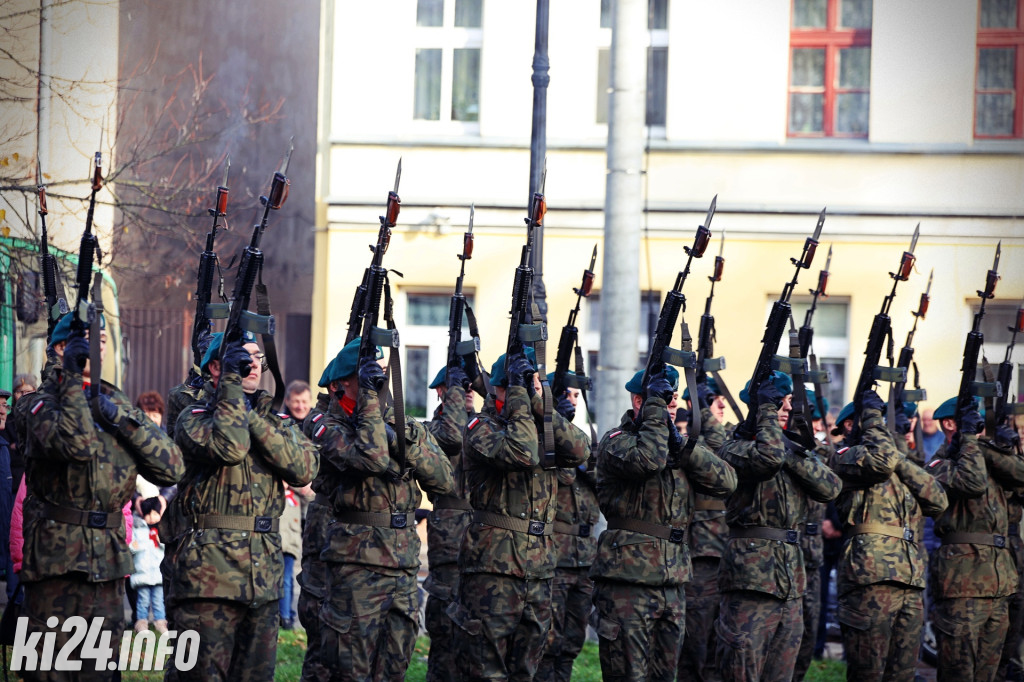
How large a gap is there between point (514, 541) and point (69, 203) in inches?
248

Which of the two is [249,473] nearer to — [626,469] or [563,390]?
[626,469]

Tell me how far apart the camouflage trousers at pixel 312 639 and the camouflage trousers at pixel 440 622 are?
77cm

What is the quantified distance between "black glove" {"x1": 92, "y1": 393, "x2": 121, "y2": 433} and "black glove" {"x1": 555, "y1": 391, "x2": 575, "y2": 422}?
3446 mm

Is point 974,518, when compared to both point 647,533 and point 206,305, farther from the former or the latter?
point 206,305

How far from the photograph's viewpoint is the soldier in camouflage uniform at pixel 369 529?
717 cm

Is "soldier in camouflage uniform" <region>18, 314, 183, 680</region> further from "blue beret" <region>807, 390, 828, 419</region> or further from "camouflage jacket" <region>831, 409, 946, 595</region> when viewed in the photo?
"blue beret" <region>807, 390, 828, 419</region>

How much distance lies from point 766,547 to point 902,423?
2.27m

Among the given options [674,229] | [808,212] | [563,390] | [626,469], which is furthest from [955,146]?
[626,469]

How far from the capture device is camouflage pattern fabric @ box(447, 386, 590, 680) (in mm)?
7594

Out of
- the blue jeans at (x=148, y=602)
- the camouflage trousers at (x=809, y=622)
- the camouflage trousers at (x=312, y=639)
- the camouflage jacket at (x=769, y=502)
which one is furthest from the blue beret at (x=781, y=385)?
the blue jeans at (x=148, y=602)

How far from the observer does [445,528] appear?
361 inches

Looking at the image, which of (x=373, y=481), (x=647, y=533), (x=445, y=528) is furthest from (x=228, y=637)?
(x=445, y=528)

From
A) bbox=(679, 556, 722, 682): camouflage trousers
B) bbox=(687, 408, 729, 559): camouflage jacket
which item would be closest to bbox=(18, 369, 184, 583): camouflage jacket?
bbox=(679, 556, 722, 682): camouflage trousers

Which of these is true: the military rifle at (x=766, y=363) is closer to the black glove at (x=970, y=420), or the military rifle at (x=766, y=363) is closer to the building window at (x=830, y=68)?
the black glove at (x=970, y=420)
